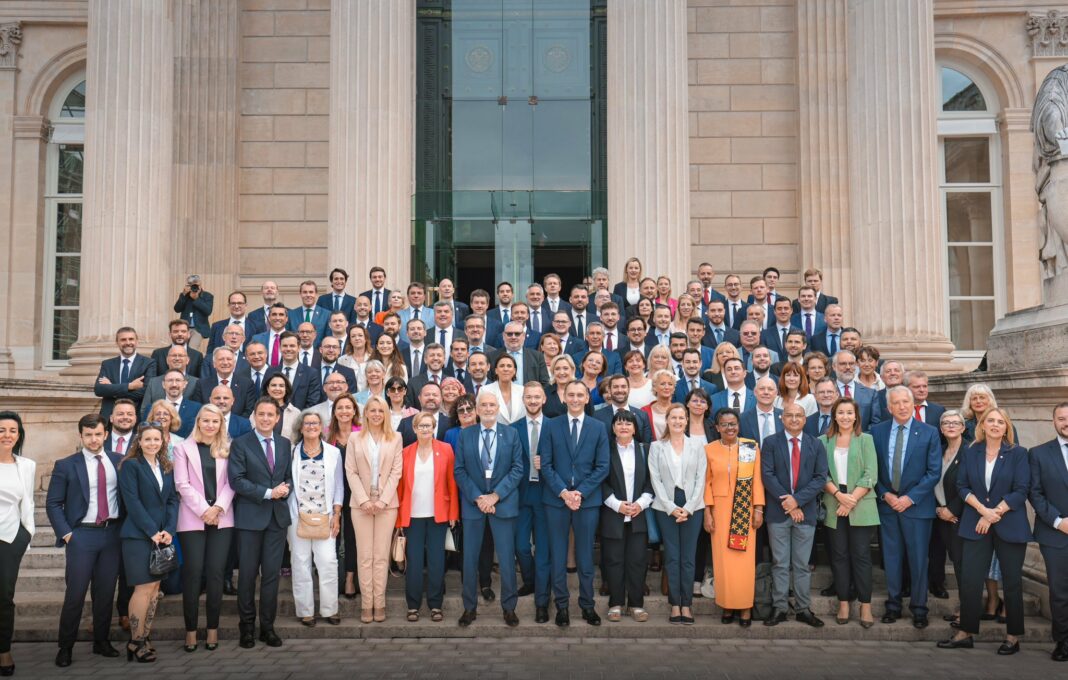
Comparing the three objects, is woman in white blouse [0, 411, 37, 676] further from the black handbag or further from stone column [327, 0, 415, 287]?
stone column [327, 0, 415, 287]

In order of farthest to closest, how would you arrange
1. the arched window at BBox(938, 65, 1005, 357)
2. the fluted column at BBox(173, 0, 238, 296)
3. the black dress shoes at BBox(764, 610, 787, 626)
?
1. the arched window at BBox(938, 65, 1005, 357)
2. the fluted column at BBox(173, 0, 238, 296)
3. the black dress shoes at BBox(764, 610, 787, 626)

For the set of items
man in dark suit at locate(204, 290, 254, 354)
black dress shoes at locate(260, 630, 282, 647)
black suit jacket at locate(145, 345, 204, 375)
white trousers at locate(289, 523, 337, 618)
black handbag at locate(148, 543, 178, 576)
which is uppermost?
man in dark suit at locate(204, 290, 254, 354)

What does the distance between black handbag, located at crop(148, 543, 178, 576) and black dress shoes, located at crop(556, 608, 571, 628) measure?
10.9 ft

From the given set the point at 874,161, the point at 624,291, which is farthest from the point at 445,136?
the point at 874,161

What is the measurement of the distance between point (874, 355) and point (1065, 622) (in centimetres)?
326

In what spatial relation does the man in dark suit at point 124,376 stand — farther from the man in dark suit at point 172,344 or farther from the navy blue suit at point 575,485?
the navy blue suit at point 575,485

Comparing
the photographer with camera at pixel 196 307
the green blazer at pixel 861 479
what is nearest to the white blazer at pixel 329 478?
the green blazer at pixel 861 479

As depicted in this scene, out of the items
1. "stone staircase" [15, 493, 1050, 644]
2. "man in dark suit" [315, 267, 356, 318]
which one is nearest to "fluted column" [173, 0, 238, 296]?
"man in dark suit" [315, 267, 356, 318]

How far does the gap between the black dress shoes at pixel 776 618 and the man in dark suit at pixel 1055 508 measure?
2.14 m

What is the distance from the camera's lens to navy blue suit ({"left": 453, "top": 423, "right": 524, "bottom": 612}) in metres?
8.14

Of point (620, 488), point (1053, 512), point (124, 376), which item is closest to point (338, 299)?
point (124, 376)

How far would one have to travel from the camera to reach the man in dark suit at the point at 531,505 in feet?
27.2

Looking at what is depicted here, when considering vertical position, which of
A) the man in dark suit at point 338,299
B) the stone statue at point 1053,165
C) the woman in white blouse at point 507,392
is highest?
the stone statue at point 1053,165

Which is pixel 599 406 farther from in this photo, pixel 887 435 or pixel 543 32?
pixel 543 32
